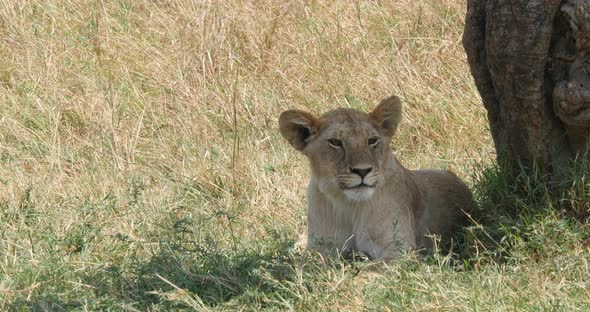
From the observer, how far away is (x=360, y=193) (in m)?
5.68

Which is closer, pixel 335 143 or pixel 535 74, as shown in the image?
pixel 535 74

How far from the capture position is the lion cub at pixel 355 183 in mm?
5715

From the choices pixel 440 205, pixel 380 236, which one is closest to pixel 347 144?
pixel 380 236

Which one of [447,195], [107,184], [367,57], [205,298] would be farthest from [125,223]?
[367,57]

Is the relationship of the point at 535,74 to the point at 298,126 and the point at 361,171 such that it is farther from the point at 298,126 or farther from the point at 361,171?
the point at 298,126

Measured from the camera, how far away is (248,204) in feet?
22.9

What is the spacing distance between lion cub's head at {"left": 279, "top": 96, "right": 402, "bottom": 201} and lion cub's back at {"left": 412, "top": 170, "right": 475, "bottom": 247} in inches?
20.4

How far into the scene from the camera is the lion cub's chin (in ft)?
18.6

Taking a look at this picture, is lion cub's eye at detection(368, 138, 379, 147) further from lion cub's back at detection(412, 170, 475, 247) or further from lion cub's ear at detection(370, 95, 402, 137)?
lion cub's back at detection(412, 170, 475, 247)

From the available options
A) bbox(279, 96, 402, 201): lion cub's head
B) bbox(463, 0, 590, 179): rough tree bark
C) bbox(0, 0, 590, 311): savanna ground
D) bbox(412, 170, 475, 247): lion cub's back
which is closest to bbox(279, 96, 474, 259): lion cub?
bbox(279, 96, 402, 201): lion cub's head

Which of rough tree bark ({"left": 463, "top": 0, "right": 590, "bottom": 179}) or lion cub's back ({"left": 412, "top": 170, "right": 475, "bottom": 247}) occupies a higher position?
rough tree bark ({"left": 463, "top": 0, "right": 590, "bottom": 179})

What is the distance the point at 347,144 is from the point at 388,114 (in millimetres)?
394

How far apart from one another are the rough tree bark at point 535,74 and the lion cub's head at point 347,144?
1.82 ft

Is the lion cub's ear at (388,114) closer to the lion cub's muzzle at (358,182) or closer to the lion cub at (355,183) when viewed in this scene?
the lion cub at (355,183)
